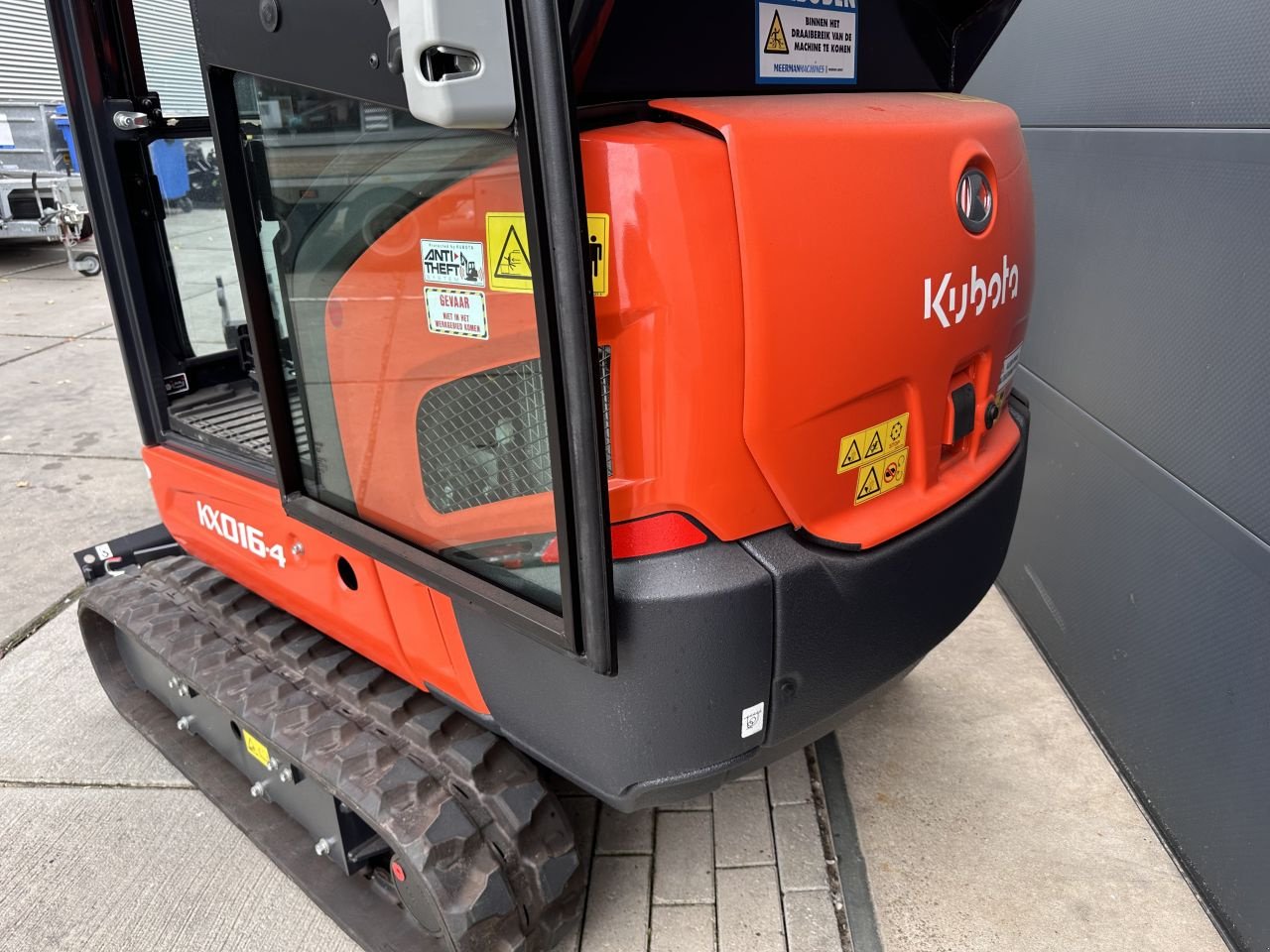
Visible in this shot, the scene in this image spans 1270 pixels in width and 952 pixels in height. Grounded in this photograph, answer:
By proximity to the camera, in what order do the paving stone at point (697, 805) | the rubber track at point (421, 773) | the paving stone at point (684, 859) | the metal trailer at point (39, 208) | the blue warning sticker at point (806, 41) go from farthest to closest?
1. the metal trailer at point (39, 208)
2. the paving stone at point (697, 805)
3. the paving stone at point (684, 859)
4. the rubber track at point (421, 773)
5. the blue warning sticker at point (806, 41)

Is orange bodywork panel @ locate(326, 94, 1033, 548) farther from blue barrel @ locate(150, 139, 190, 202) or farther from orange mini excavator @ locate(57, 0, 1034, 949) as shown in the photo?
blue barrel @ locate(150, 139, 190, 202)

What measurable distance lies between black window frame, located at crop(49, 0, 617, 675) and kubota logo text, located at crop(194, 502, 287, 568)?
15cm

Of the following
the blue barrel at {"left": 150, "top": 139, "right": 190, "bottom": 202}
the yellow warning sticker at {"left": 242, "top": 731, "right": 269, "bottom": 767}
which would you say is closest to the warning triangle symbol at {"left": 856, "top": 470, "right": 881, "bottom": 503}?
the yellow warning sticker at {"left": 242, "top": 731, "right": 269, "bottom": 767}

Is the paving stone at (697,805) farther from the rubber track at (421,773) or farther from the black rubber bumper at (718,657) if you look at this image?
the black rubber bumper at (718,657)

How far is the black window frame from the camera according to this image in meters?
1.21

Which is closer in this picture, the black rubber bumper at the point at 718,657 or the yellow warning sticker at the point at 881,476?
the black rubber bumper at the point at 718,657

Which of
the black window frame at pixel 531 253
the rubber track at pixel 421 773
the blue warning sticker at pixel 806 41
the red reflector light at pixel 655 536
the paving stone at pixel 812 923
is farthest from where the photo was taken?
the paving stone at pixel 812 923

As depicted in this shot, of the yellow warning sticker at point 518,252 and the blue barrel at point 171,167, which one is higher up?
the blue barrel at point 171,167

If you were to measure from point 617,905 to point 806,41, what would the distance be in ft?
6.19

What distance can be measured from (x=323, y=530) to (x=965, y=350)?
127 cm

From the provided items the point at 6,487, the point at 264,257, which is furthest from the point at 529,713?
the point at 6,487

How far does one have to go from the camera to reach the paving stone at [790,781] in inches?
102

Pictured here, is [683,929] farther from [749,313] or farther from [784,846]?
[749,313]

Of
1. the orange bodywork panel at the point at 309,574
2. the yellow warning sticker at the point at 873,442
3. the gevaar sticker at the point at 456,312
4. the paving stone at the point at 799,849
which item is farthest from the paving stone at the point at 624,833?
the gevaar sticker at the point at 456,312
